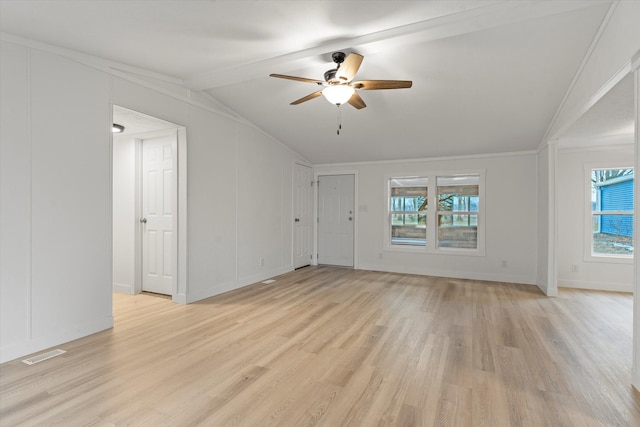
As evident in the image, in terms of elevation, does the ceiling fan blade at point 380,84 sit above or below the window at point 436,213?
above

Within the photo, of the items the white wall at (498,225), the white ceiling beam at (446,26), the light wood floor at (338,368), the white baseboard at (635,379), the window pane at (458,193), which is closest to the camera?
the light wood floor at (338,368)

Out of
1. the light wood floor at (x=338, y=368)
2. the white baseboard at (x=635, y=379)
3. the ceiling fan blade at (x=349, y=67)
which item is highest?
the ceiling fan blade at (x=349, y=67)

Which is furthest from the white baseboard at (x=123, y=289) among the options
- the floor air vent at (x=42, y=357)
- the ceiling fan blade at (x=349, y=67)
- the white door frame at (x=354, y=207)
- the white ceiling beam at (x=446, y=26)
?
the ceiling fan blade at (x=349, y=67)

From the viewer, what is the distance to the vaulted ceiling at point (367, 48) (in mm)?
2373

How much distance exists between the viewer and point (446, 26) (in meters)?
2.59

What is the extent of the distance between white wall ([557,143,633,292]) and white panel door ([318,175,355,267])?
3.62 metres

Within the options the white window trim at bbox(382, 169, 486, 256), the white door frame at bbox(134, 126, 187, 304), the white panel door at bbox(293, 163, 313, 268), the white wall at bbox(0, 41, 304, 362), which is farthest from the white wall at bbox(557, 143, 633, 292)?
the white door frame at bbox(134, 126, 187, 304)

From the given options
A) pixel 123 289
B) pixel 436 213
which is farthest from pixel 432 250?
pixel 123 289

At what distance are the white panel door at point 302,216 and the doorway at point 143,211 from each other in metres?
2.56

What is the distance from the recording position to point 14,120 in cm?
252

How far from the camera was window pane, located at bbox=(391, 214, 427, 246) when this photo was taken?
614 centimetres

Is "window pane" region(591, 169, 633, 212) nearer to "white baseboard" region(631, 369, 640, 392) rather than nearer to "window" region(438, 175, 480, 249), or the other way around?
"window" region(438, 175, 480, 249)

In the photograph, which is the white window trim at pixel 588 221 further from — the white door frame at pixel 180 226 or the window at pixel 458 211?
the white door frame at pixel 180 226

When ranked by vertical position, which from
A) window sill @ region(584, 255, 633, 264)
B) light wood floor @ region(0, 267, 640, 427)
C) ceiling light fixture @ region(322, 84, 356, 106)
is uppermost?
ceiling light fixture @ region(322, 84, 356, 106)
